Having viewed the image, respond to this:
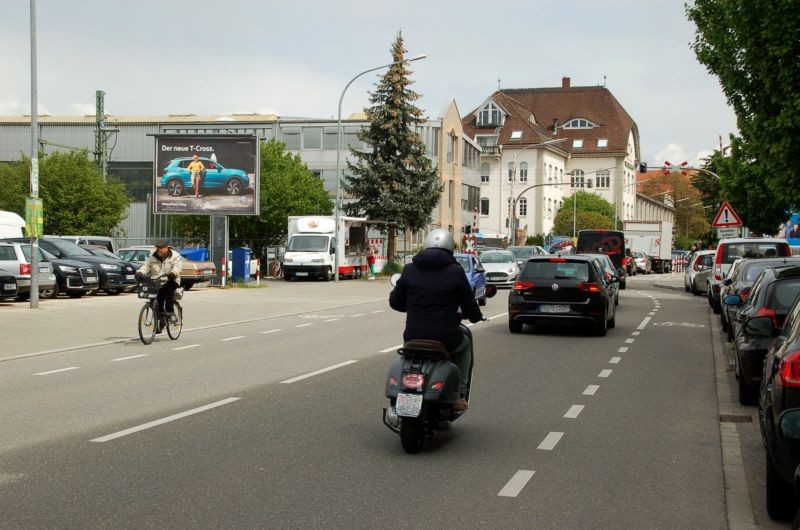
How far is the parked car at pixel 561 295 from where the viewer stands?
1853 cm

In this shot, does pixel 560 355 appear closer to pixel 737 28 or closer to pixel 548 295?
pixel 548 295

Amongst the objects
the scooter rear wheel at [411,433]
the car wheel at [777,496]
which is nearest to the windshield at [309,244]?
the scooter rear wheel at [411,433]

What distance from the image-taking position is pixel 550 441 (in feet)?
27.4

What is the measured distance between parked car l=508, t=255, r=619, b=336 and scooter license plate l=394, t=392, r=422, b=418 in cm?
1130

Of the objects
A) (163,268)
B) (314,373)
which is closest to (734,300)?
(314,373)

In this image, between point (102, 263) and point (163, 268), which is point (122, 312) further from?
point (163, 268)

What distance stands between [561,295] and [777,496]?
42.0 ft

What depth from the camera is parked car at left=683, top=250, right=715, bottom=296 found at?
3641 centimetres

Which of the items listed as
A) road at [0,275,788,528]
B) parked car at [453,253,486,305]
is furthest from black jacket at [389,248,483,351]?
parked car at [453,253,486,305]

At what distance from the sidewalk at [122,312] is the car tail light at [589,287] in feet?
24.9

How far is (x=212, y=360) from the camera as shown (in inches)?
565

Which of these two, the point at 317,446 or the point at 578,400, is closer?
the point at 317,446

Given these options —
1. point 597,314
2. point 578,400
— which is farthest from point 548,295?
point 578,400

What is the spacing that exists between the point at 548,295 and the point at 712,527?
42.4 ft
